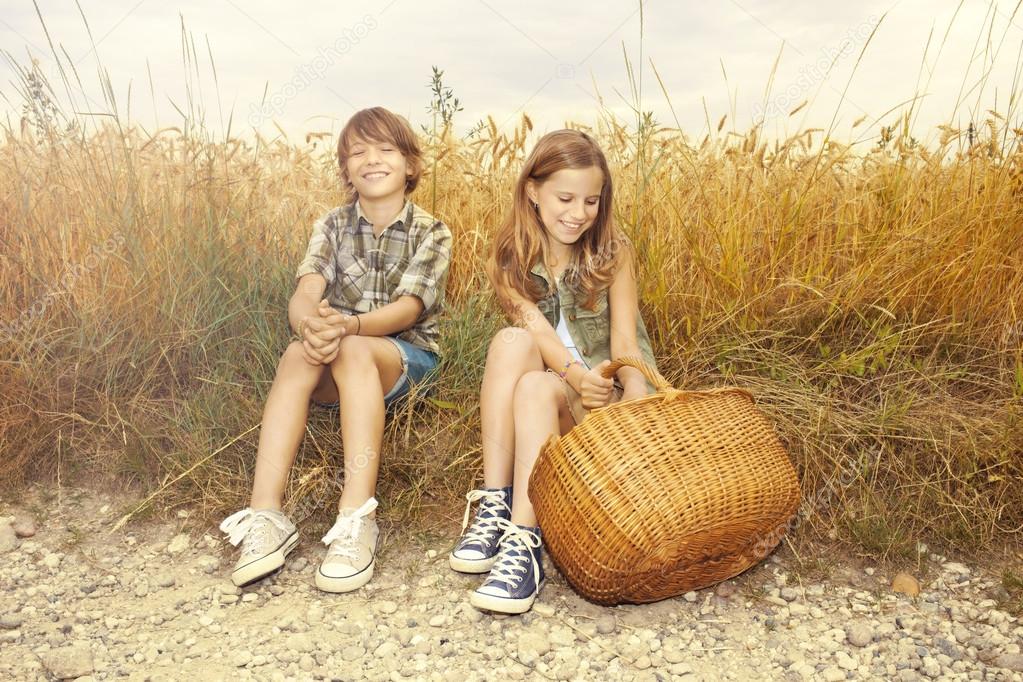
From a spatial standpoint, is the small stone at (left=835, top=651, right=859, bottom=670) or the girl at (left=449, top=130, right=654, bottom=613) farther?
the girl at (left=449, top=130, right=654, bottom=613)

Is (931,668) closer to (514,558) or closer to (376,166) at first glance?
(514,558)

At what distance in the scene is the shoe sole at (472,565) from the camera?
245 centimetres

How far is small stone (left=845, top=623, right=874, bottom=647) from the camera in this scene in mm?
2250

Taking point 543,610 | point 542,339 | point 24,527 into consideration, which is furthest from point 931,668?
point 24,527

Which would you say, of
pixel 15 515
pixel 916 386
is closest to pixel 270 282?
pixel 15 515

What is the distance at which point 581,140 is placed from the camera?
2619 millimetres

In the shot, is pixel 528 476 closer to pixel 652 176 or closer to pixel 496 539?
pixel 496 539

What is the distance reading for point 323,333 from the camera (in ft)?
8.14

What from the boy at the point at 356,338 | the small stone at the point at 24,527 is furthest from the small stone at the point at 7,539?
the boy at the point at 356,338

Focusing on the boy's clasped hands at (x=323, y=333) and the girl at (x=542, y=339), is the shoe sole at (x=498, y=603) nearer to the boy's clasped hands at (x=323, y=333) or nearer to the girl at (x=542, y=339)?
the girl at (x=542, y=339)

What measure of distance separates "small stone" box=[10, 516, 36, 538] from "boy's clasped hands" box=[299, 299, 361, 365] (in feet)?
3.54

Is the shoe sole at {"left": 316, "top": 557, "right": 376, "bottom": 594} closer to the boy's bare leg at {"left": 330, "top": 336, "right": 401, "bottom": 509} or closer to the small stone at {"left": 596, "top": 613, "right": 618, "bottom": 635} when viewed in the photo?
the boy's bare leg at {"left": 330, "top": 336, "right": 401, "bottom": 509}

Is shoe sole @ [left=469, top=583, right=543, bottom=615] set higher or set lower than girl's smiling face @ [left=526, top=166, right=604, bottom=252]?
lower

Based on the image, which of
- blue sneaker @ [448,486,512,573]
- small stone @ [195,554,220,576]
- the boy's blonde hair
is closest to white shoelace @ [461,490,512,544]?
blue sneaker @ [448,486,512,573]
